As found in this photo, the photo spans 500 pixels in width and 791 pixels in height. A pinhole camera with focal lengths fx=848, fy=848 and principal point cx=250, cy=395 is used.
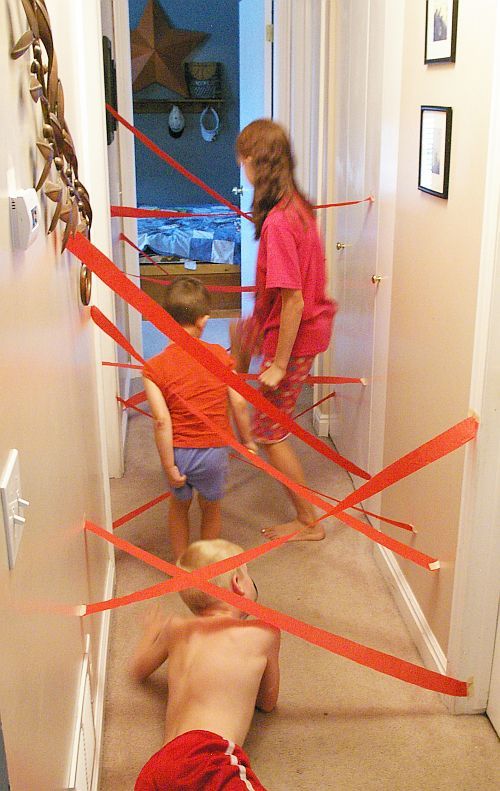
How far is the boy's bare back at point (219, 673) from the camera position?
1.86 m

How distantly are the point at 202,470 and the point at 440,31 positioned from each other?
144cm

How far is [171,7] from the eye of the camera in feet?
27.4

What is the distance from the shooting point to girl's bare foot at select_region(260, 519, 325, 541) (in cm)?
308

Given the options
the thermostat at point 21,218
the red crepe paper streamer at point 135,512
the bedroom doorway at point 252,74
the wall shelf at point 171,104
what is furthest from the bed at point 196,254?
the thermostat at point 21,218

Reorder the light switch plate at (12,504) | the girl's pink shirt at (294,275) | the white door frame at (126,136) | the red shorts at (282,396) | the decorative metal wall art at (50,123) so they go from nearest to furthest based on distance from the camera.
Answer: the light switch plate at (12,504)
the decorative metal wall art at (50,123)
the girl's pink shirt at (294,275)
the red shorts at (282,396)
the white door frame at (126,136)

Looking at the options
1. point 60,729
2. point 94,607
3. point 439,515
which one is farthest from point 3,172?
point 439,515

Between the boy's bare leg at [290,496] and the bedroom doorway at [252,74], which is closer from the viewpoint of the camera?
the boy's bare leg at [290,496]

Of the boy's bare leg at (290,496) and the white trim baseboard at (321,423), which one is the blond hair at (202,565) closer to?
the boy's bare leg at (290,496)

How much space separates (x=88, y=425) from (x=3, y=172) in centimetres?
116

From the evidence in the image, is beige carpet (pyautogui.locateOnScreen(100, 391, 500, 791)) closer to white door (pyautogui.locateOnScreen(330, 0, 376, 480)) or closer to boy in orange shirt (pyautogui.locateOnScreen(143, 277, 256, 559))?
boy in orange shirt (pyautogui.locateOnScreen(143, 277, 256, 559))

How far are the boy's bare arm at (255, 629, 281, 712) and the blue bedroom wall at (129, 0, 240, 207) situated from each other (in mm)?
7412

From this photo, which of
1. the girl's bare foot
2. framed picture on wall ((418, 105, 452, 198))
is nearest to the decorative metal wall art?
framed picture on wall ((418, 105, 452, 198))

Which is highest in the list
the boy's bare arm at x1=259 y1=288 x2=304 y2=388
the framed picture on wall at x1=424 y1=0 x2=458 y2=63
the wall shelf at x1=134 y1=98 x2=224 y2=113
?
the wall shelf at x1=134 y1=98 x2=224 y2=113

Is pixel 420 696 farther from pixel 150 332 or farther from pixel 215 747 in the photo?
pixel 150 332
